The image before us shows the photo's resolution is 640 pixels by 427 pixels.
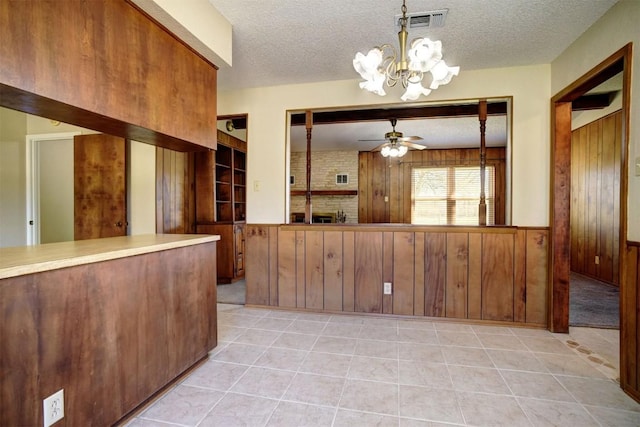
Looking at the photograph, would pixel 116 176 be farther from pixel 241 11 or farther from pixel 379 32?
pixel 379 32

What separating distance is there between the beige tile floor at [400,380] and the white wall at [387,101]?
3.94 feet

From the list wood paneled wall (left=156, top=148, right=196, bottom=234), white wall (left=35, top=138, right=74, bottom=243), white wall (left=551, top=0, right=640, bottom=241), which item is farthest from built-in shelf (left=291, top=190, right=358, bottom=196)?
white wall (left=551, top=0, right=640, bottom=241)

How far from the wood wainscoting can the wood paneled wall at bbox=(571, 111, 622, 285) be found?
2109 mm

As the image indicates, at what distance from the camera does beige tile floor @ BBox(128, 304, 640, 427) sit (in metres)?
1.63

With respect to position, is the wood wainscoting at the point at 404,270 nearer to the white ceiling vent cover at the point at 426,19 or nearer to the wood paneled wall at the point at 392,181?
the white ceiling vent cover at the point at 426,19

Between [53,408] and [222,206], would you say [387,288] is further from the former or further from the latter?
[222,206]

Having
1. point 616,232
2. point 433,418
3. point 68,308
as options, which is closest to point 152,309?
point 68,308

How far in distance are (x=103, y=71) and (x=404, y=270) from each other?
282 centimetres

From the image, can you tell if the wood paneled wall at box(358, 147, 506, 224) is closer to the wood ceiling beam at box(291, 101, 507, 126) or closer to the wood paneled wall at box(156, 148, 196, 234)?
the wood ceiling beam at box(291, 101, 507, 126)

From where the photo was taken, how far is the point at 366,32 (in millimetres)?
2393

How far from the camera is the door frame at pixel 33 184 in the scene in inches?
159

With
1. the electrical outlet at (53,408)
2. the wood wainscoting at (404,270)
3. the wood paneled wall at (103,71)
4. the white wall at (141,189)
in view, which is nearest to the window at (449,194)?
the wood wainscoting at (404,270)

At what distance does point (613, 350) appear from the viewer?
2.41 m

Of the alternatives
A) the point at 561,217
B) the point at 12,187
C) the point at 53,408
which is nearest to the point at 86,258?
the point at 53,408
